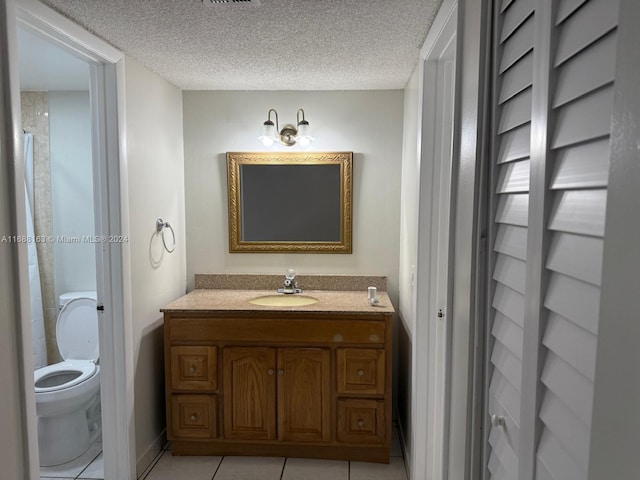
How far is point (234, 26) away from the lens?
1870mm

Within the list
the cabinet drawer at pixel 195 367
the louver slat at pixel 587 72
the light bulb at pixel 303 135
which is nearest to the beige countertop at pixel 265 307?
the cabinet drawer at pixel 195 367

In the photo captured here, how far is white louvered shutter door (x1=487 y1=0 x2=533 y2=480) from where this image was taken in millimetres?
881

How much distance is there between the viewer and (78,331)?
113 inches

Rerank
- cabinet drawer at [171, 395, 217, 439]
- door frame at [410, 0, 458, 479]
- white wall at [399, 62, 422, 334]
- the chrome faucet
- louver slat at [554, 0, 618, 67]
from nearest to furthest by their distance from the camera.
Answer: louver slat at [554, 0, 618, 67], door frame at [410, 0, 458, 479], white wall at [399, 62, 422, 334], cabinet drawer at [171, 395, 217, 439], the chrome faucet

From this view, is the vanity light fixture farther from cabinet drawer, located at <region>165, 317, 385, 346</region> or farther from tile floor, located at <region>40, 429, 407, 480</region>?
tile floor, located at <region>40, 429, 407, 480</region>

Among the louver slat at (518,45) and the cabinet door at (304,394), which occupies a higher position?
the louver slat at (518,45)

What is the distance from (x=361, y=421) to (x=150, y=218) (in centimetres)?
165

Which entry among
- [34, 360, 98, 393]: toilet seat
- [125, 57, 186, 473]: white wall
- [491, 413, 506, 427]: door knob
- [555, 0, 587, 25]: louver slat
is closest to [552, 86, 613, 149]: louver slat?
[555, 0, 587, 25]: louver slat

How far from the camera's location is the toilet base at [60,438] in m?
2.52

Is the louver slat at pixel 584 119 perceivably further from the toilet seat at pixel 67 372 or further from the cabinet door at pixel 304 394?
the toilet seat at pixel 67 372

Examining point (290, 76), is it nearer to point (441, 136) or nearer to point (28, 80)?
point (441, 136)

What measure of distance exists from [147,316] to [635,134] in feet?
8.21

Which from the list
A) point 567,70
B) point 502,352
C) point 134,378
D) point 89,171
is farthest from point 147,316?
point 567,70

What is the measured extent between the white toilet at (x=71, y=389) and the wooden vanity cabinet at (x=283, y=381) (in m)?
0.51
